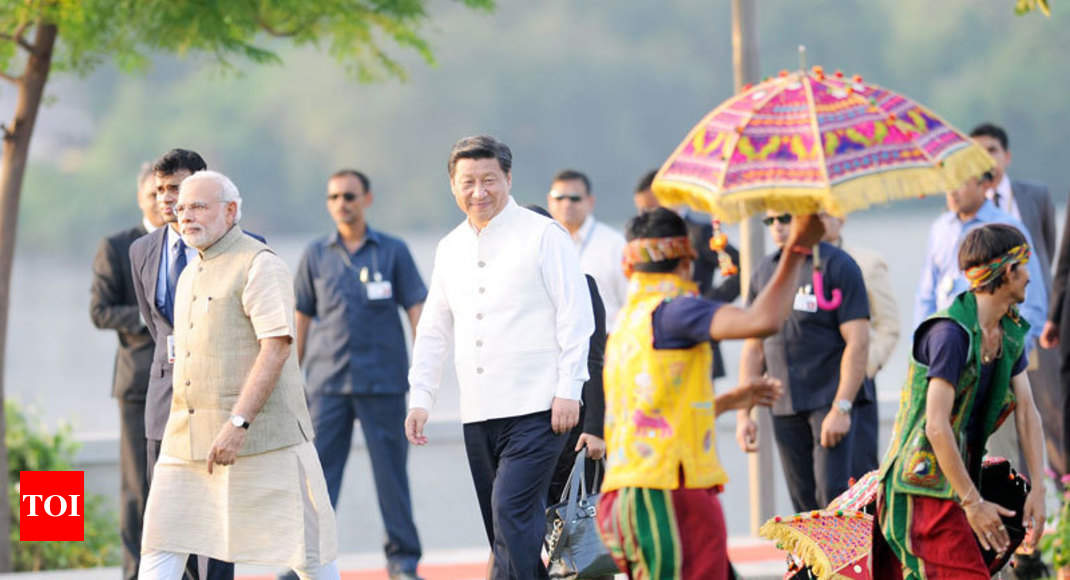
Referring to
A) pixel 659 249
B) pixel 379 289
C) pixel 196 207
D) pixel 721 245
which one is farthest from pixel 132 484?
pixel 721 245

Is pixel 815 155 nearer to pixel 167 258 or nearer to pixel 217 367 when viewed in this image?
pixel 217 367

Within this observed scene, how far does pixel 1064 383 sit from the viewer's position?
9.23 m

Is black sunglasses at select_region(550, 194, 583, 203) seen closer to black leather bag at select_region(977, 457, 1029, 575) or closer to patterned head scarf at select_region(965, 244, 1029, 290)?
black leather bag at select_region(977, 457, 1029, 575)

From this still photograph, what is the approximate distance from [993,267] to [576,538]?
7.07 ft

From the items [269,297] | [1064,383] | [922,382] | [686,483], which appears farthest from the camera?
[1064,383]

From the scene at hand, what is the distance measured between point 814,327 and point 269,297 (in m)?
2.85

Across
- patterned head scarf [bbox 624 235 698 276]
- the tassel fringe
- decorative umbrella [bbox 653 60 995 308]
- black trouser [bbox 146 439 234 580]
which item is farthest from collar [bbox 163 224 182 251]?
Result: the tassel fringe

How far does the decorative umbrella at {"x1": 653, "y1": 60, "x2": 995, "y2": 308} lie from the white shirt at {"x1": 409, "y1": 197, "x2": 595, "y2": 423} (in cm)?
178

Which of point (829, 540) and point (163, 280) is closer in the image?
point (829, 540)

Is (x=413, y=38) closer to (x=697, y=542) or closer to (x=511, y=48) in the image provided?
(x=697, y=542)

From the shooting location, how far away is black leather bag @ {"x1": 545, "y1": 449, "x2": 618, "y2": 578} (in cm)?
659

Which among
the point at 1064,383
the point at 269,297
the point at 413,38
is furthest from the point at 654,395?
the point at 413,38

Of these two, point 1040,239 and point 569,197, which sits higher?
point 569,197

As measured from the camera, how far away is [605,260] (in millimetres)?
9805
